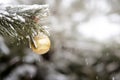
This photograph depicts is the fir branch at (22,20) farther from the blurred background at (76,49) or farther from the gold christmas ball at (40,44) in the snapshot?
the blurred background at (76,49)

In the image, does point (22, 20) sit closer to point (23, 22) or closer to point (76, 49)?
point (23, 22)

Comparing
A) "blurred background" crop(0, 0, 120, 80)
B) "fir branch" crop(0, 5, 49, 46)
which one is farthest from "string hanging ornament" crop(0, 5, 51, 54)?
"blurred background" crop(0, 0, 120, 80)

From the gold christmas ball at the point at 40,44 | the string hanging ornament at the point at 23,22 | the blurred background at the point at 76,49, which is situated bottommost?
the blurred background at the point at 76,49

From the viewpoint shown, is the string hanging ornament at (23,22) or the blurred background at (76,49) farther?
the blurred background at (76,49)

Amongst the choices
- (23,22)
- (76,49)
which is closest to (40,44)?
(23,22)

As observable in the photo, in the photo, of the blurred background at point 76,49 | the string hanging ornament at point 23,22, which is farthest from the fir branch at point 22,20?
the blurred background at point 76,49

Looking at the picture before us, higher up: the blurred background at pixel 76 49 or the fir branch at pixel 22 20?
the fir branch at pixel 22 20
